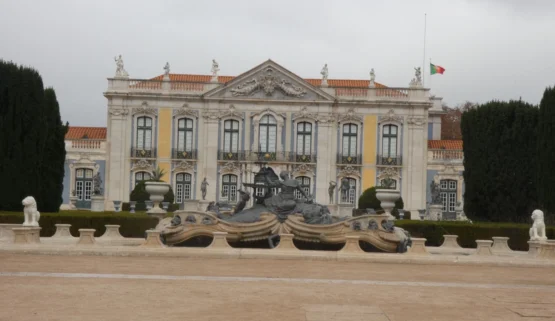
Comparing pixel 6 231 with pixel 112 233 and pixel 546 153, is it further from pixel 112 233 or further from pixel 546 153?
pixel 546 153

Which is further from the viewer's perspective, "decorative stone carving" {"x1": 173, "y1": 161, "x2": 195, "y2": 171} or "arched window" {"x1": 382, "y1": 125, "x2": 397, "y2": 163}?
"arched window" {"x1": 382, "y1": 125, "x2": 397, "y2": 163}

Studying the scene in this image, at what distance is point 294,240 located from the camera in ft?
64.4

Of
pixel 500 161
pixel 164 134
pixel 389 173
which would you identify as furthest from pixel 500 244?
pixel 164 134

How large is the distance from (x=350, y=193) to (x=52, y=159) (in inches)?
854

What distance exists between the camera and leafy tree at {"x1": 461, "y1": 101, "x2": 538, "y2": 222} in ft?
105

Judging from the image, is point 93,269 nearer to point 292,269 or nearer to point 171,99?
point 292,269

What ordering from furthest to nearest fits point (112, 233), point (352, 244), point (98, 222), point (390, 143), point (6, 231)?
1. point (390, 143)
2. point (98, 222)
3. point (112, 233)
4. point (6, 231)
5. point (352, 244)

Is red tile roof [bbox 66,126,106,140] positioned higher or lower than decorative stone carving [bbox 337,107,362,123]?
lower

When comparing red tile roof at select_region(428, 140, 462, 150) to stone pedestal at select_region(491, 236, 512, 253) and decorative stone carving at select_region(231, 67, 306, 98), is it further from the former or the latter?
stone pedestal at select_region(491, 236, 512, 253)

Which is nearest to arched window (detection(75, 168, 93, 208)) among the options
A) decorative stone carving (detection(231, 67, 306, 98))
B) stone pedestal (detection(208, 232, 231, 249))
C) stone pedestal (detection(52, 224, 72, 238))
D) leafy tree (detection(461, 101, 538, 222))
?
decorative stone carving (detection(231, 67, 306, 98))

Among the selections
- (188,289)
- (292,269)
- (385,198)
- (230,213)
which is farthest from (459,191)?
(188,289)

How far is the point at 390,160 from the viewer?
4922 cm

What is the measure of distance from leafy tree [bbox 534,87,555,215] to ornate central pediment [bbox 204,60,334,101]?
64.6ft

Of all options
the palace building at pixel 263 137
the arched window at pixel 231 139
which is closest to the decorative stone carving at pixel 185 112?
the palace building at pixel 263 137
